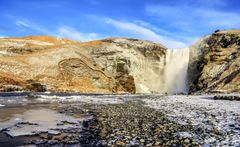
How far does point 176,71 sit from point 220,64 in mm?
20457

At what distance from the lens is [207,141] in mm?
11148

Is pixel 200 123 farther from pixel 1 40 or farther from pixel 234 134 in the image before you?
pixel 1 40

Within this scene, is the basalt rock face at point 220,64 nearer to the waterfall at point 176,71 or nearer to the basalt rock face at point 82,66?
the waterfall at point 176,71

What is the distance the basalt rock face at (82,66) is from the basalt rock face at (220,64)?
16.4 metres

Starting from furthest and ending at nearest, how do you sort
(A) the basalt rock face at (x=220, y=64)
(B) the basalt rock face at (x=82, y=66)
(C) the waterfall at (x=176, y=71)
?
(C) the waterfall at (x=176, y=71), (B) the basalt rock face at (x=82, y=66), (A) the basalt rock face at (x=220, y=64)

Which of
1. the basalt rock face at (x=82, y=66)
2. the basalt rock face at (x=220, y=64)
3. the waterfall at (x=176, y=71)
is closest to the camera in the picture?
the basalt rock face at (x=220, y=64)

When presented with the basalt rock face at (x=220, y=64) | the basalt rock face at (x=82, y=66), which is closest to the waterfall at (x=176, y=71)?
the basalt rock face at (x=82, y=66)

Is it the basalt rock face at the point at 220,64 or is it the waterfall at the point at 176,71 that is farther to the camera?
the waterfall at the point at 176,71

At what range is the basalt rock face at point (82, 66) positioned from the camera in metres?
58.8

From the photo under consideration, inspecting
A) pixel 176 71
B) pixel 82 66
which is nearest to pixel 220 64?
pixel 176 71

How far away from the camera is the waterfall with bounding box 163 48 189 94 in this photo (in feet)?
276

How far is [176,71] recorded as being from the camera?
281 ft

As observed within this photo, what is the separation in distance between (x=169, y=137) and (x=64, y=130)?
4808 millimetres

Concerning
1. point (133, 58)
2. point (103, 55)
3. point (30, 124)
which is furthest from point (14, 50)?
point (30, 124)
